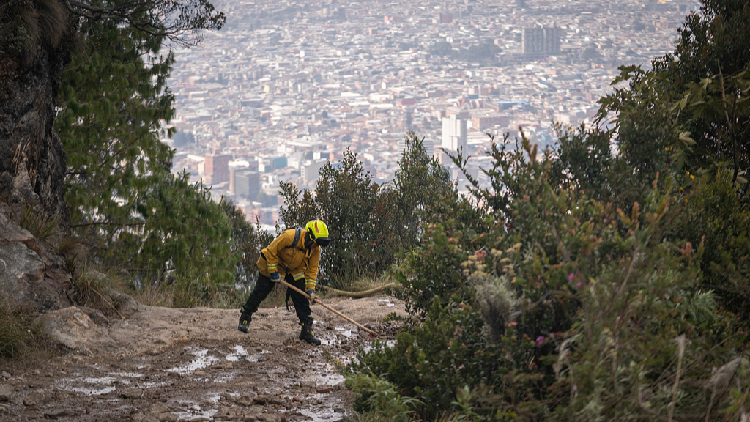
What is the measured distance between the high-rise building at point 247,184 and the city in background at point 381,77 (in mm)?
157

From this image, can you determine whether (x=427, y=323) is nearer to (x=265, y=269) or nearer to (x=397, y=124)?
(x=265, y=269)

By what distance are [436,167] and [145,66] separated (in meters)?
6.51

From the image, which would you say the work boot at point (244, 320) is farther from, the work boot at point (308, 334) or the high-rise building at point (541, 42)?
the high-rise building at point (541, 42)

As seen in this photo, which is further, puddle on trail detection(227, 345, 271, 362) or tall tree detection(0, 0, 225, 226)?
tall tree detection(0, 0, 225, 226)

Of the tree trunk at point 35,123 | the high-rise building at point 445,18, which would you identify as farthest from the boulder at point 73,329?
the high-rise building at point 445,18

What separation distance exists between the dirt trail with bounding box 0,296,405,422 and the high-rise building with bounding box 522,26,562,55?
96950mm

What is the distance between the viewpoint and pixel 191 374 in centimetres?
595

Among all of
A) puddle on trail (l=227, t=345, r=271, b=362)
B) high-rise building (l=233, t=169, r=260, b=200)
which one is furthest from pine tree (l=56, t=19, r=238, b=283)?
high-rise building (l=233, t=169, r=260, b=200)

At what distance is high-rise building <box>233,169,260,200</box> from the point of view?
6343 centimetres

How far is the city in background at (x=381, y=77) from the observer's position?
229 ft

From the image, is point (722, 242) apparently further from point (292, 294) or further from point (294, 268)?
point (292, 294)

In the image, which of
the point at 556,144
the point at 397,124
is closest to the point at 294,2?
the point at 397,124

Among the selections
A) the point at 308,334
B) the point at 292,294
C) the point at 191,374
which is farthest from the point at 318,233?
the point at 191,374

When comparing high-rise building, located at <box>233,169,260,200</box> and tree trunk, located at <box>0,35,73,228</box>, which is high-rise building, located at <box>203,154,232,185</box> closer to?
high-rise building, located at <box>233,169,260,200</box>
